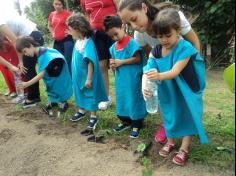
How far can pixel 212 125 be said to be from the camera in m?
3.68

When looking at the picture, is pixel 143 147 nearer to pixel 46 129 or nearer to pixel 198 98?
pixel 198 98

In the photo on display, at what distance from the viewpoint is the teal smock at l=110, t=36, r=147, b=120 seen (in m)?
3.44

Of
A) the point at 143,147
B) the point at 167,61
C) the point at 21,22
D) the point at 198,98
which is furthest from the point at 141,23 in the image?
the point at 21,22

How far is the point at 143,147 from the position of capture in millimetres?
3227

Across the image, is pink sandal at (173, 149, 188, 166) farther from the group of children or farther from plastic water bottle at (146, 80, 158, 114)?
plastic water bottle at (146, 80, 158, 114)

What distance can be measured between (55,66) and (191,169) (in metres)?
2.26

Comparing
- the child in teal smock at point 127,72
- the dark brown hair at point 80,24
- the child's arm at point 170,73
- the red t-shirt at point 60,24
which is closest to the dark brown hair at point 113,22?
the child in teal smock at point 127,72

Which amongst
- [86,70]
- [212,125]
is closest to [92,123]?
[86,70]

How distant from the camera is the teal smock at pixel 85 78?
3814 millimetres

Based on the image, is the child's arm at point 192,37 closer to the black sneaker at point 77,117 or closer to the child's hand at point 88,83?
the child's hand at point 88,83

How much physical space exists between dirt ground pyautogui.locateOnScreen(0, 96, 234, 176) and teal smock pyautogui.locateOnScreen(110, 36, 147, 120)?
302mm

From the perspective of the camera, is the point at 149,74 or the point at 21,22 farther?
the point at 21,22

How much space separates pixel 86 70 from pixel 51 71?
2.49 feet

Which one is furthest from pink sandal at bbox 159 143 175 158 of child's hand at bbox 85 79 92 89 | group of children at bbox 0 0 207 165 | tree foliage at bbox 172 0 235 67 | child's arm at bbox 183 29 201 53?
tree foliage at bbox 172 0 235 67
